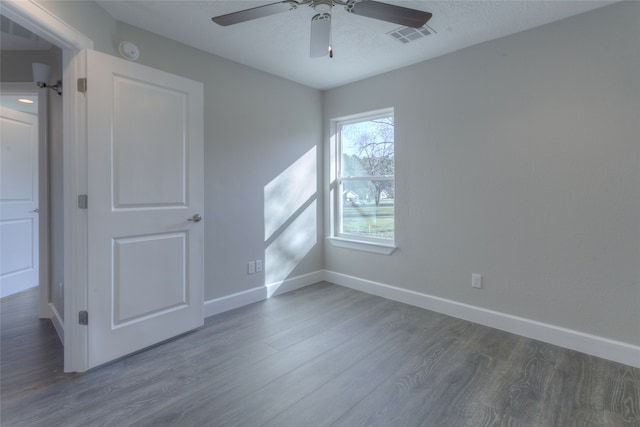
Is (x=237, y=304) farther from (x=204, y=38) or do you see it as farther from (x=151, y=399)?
(x=204, y=38)

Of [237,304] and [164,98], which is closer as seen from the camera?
[164,98]

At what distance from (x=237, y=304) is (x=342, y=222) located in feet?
5.34

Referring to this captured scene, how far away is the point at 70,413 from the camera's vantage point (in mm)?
1639

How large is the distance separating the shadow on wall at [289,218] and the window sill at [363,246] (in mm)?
279

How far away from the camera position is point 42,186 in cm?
275

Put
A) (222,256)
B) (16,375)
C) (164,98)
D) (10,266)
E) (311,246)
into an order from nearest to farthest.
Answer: (16,375), (164,98), (222,256), (10,266), (311,246)

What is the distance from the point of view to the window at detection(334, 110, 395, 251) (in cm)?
349

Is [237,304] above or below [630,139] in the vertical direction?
below

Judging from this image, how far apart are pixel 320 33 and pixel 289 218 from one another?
6.96 ft

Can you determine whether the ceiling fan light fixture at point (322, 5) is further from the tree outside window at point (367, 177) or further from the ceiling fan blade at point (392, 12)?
the tree outside window at point (367, 177)

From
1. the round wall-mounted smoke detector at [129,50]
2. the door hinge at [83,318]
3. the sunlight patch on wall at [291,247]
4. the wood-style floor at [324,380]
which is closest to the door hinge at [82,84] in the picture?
the round wall-mounted smoke detector at [129,50]

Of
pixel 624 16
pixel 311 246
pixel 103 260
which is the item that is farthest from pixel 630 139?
pixel 103 260

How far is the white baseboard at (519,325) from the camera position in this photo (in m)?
2.15

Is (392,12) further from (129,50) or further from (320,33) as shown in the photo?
(129,50)
